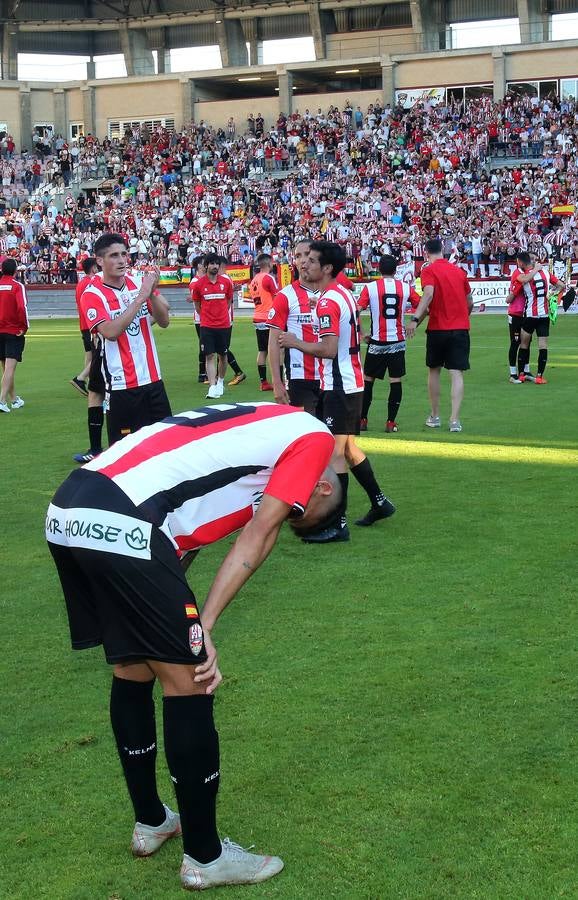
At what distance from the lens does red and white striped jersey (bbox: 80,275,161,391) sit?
27.6 feet

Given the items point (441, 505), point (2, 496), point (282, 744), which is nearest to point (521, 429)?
point (441, 505)

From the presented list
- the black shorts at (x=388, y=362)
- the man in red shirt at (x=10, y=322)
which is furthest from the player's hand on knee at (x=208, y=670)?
the man in red shirt at (x=10, y=322)

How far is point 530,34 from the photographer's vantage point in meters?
49.6

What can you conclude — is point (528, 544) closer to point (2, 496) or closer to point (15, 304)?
point (2, 496)

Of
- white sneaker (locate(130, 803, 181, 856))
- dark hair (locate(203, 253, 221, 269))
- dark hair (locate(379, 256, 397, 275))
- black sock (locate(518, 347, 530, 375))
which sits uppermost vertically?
dark hair (locate(203, 253, 221, 269))

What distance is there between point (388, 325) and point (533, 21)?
43320mm

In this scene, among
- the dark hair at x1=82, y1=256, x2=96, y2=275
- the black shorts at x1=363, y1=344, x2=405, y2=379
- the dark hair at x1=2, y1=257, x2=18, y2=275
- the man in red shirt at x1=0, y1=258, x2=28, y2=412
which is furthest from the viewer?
the man in red shirt at x1=0, y1=258, x2=28, y2=412

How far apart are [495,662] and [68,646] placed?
7.31 ft

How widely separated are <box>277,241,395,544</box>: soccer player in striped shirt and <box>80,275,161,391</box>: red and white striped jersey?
4.54 feet

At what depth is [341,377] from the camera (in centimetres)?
793

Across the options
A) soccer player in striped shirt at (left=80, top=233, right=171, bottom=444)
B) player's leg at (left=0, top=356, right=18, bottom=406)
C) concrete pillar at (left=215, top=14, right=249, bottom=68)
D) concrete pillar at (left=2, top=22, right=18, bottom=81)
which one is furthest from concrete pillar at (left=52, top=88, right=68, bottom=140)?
soccer player in striped shirt at (left=80, top=233, right=171, bottom=444)

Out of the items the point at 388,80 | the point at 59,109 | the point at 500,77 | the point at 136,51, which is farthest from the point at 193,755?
the point at 136,51

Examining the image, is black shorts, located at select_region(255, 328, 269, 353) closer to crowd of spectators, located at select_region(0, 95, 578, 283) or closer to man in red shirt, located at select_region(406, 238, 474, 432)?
man in red shirt, located at select_region(406, 238, 474, 432)

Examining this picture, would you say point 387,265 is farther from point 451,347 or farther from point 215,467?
point 215,467
